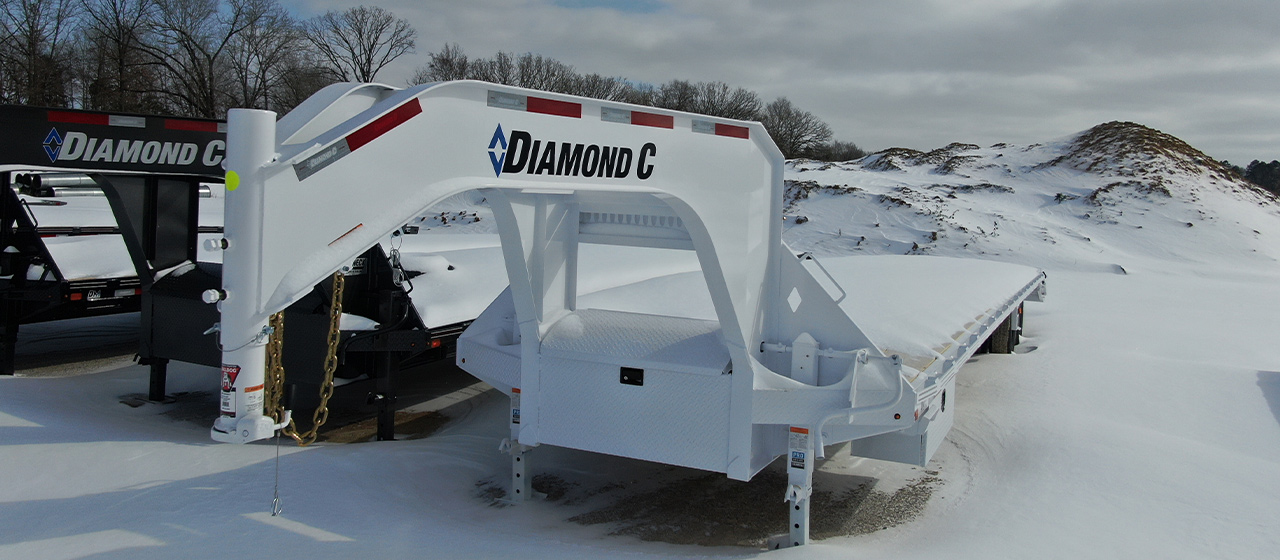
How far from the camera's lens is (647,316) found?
18.4 ft

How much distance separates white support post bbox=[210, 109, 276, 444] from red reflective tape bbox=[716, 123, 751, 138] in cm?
259

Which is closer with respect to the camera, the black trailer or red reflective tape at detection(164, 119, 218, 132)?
the black trailer

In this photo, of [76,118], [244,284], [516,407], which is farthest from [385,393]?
[244,284]

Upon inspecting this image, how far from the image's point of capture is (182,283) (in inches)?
301

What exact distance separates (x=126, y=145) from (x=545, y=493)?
4573mm

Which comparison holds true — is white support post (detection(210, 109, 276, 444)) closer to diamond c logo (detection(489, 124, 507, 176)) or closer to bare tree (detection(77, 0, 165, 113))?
diamond c logo (detection(489, 124, 507, 176))

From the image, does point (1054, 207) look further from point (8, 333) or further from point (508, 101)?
point (508, 101)

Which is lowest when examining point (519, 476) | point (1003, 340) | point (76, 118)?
point (519, 476)

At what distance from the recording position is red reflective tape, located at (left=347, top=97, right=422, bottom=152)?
299 centimetres

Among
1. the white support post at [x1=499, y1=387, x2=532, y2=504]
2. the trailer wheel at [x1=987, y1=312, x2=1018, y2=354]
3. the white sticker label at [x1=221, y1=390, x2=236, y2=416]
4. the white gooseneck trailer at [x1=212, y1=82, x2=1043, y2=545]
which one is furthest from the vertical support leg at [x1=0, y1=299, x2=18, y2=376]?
the trailer wheel at [x1=987, y1=312, x2=1018, y2=354]

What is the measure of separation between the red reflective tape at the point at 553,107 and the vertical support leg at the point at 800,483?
7.14 ft

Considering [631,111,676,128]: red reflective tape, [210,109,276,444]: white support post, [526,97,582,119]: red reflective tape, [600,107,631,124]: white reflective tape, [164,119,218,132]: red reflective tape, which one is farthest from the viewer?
[164,119,218,132]: red reflective tape

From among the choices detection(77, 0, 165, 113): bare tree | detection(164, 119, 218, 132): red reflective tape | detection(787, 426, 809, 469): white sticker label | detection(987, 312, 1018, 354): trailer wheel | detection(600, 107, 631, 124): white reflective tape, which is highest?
detection(77, 0, 165, 113): bare tree

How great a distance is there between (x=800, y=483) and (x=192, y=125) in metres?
6.01
